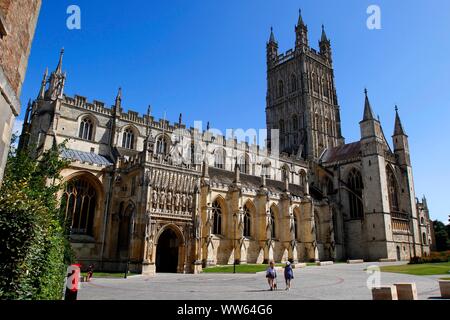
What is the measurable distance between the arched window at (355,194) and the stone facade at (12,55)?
161 feet

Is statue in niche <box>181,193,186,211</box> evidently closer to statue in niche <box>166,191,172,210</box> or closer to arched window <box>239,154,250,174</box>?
statue in niche <box>166,191,172,210</box>

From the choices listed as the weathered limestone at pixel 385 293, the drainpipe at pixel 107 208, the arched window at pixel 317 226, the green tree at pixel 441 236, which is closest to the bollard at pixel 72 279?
the weathered limestone at pixel 385 293

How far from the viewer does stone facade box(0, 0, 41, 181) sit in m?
5.55

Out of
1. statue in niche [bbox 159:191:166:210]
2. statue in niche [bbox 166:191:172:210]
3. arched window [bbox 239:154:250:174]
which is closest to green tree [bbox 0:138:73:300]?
statue in niche [bbox 159:191:166:210]

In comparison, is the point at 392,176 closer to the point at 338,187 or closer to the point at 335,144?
the point at 338,187

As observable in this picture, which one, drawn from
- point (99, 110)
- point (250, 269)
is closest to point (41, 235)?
point (250, 269)

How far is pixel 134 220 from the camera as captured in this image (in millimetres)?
26859

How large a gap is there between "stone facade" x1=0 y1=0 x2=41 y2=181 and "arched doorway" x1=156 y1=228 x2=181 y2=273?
24.1m

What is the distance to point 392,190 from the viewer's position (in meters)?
50.6

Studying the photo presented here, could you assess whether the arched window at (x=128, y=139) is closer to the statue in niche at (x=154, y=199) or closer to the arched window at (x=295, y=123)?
the statue in niche at (x=154, y=199)

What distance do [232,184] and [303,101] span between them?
104ft

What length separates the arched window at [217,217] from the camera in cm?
3616

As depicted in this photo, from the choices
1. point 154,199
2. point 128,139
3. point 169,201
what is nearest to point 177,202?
point 169,201

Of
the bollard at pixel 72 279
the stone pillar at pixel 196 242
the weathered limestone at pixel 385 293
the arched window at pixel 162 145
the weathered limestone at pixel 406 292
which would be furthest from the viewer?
the arched window at pixel 162 145
